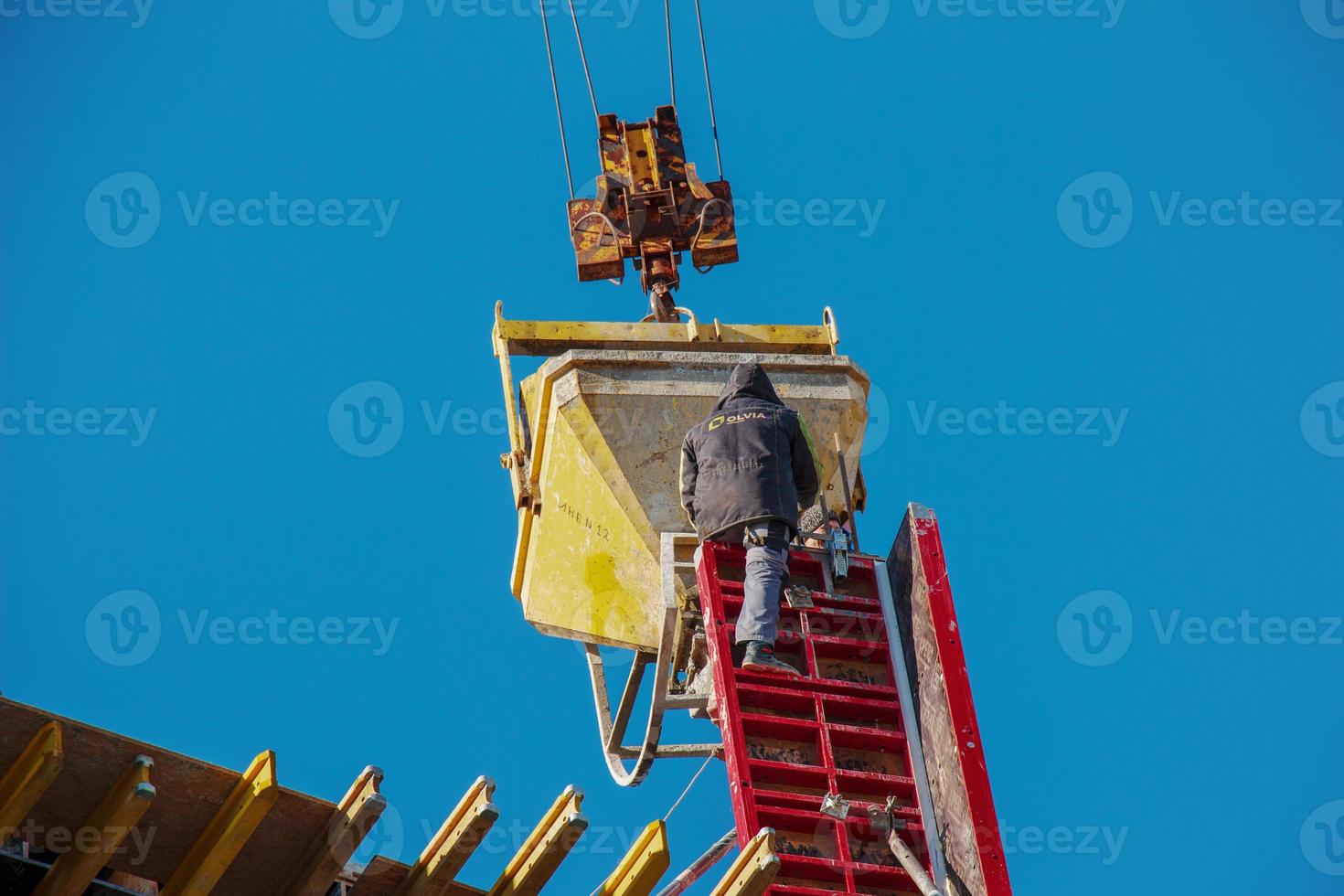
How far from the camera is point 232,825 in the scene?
11328mm

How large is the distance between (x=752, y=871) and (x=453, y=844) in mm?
1682

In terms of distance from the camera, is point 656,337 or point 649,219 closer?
point 656,337

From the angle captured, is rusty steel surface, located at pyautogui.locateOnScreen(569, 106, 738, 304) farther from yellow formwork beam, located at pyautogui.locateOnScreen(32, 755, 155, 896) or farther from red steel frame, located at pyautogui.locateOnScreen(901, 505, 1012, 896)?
yellow formwork beam, located at pyautogui.locateOnScreen(32, 755, 155, 896)

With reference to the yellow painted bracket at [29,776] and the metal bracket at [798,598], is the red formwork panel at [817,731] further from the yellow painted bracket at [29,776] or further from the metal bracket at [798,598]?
the yellow painted bracket at [29,776]

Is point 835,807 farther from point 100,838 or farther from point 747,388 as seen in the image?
point 100,838

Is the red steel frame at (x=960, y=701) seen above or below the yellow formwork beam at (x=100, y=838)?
above

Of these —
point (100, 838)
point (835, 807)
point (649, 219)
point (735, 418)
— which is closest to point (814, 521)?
point (735, 418)

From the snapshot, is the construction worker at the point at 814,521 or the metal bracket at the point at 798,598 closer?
the metal bracket at the point at 798,598

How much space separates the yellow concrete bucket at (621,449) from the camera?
58.6 ft

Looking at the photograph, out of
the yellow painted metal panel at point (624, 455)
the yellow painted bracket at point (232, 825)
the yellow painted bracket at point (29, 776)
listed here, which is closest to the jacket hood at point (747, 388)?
the yellow painted metal panel at point (624, 455)

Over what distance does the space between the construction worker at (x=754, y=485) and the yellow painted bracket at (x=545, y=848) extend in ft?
11.2

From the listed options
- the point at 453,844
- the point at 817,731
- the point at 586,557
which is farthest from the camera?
the point at 586,557

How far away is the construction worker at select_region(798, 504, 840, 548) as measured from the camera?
16781 mm

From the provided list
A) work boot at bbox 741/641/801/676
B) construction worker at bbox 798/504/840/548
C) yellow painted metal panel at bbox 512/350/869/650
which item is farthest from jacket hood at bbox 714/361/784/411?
work boot at bbox 741/641/801/676
